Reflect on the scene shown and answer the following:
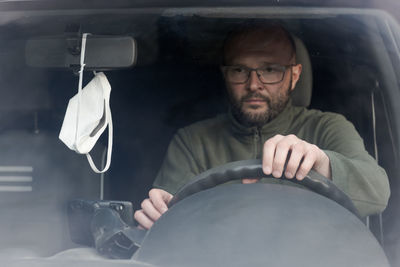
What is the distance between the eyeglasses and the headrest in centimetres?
9

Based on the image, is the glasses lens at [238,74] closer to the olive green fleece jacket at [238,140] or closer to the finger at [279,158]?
the olive green fleece jacket at [238,140]

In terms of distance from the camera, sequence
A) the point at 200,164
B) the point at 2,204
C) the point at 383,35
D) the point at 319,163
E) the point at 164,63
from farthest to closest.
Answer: the point at 164,63, the point at 2,204, the point at 200,164, the point at 383,35, the point at 319,163

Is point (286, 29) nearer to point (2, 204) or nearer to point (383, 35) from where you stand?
point (383, 35)

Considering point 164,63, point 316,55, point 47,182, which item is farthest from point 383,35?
point 47,182

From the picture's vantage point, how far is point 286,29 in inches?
100

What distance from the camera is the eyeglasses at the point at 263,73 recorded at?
8.48 feet

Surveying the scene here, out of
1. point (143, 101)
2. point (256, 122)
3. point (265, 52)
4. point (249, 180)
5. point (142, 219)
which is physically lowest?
point (142, 219)

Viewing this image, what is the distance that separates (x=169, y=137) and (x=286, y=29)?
0.97 meters

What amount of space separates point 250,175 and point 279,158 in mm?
80

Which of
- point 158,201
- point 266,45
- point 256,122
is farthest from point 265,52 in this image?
point 158,201

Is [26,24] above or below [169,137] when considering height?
above

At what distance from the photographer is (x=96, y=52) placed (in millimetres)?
2051

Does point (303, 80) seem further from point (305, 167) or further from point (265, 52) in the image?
point (305, 167)

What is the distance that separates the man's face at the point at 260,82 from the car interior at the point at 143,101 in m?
0.09
